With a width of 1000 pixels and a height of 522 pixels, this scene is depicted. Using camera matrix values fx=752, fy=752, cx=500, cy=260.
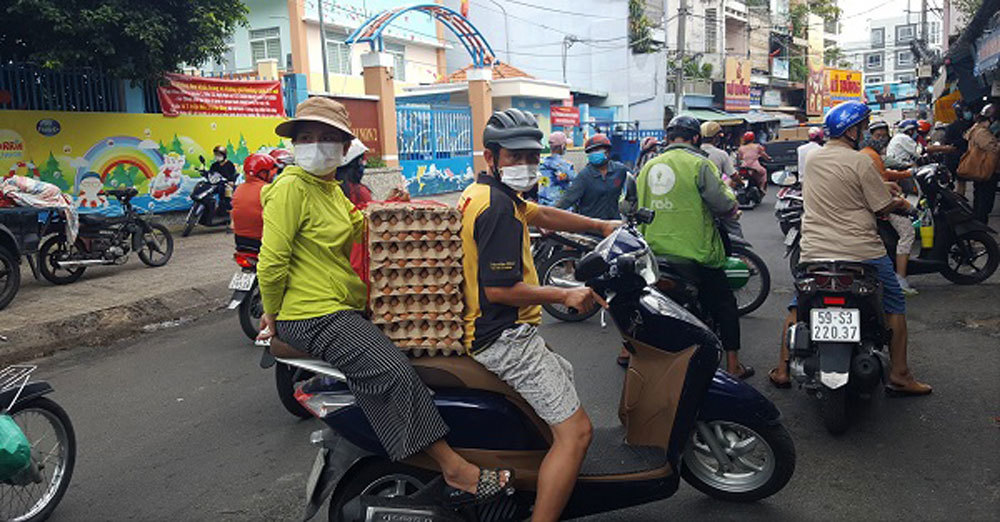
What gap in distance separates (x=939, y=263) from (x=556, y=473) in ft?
19.1

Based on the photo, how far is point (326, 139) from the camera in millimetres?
2912

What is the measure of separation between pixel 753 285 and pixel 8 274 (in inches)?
284

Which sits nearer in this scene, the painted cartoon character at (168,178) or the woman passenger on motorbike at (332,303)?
the woman passenger on motorbike at (332,303)

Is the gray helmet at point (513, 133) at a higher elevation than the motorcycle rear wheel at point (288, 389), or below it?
higher

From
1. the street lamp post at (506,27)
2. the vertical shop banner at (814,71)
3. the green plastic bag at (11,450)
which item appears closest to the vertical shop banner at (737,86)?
the vertical shop banner at (814,71)

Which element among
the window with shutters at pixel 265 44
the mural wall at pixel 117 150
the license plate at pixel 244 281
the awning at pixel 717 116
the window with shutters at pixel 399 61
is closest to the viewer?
the license plate at pixel 244 281

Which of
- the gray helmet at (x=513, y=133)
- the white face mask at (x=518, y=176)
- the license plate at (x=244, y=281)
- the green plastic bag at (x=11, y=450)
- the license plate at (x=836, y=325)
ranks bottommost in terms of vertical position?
the green plastic bag at (x=11, y=450)

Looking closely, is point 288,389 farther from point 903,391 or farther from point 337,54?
point 337,54

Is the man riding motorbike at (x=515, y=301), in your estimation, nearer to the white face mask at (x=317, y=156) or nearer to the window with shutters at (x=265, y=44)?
the white face mask at (x=317, y=156)

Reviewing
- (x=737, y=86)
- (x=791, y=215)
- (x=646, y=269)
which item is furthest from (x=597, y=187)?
(x=737, y=86)

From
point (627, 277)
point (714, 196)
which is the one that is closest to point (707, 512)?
point (627, 277)

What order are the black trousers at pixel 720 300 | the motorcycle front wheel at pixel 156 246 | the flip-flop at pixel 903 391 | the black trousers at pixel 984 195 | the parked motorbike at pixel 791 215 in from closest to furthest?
the flip-flop at pixel 903 391 < the black trousers at pixel 720 300 < the parked motorbike at pixel 791 215 < the black trousers at pixel 984 195 < the motorcycle front wheel at pixel 156 246

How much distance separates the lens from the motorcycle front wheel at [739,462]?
10.4 feet

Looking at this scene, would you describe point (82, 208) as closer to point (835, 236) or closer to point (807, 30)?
point (835, 236)
